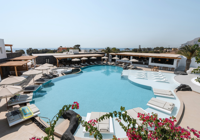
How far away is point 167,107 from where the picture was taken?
7.07 metres

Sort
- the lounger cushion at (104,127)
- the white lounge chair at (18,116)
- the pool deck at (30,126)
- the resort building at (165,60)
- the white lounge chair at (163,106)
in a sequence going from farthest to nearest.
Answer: the resort building at (165,60) → the white lounge chair at (163,106) → the white lounge chair at (18,116) → the lounger cushion at (104,127) → the pool deck at (30,126)

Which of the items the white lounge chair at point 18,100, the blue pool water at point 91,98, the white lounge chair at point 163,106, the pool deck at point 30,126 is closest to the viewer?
the pool deck at point 30,126

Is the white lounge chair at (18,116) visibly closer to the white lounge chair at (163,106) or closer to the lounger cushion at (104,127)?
the lounger cushion at (104,127)

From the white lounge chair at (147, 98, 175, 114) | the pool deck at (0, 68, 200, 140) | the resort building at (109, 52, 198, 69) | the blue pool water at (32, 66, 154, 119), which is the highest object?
the resort building at (109, 52, 198, 69)

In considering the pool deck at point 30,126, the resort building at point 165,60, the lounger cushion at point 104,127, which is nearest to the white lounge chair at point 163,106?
the pool deck at point 30,126

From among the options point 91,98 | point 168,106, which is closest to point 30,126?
point 91,98

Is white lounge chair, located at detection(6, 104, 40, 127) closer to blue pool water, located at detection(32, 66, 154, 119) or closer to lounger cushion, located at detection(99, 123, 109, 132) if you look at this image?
blue pool water, located at detection(32, 66, 154, 119)

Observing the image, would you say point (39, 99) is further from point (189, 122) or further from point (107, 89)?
point (189, 122)

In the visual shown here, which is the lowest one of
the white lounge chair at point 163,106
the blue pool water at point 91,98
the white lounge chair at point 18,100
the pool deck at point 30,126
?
the blue pool water at point 91,98

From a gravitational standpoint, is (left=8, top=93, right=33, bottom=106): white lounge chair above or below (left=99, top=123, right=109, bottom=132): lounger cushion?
above

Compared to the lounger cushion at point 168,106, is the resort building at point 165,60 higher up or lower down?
higher up

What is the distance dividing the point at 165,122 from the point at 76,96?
8.49m

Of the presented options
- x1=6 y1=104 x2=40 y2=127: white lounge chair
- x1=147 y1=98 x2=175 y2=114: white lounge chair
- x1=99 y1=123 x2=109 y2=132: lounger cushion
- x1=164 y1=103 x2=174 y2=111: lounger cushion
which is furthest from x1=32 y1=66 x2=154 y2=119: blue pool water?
x1=99 y1=123 x2=109 y2=132: lounger cushion

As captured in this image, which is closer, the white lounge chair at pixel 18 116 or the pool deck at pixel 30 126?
the pool deck at pixel 30 126
